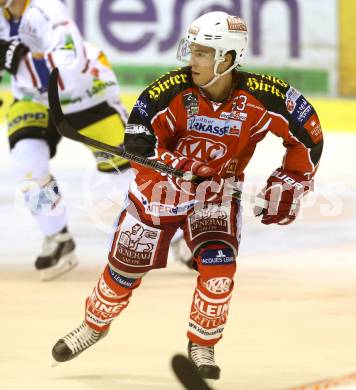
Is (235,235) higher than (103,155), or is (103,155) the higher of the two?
(235,235)

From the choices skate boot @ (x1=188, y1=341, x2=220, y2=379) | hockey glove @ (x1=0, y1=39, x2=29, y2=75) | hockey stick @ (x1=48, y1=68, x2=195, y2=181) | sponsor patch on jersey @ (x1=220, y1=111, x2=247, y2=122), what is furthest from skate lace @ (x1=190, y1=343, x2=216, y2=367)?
hockey glove @ (x1=0, y1=39, x2=29, y2=75)

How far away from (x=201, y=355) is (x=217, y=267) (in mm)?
383

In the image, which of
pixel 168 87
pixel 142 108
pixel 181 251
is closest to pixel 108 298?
pixel 142 108

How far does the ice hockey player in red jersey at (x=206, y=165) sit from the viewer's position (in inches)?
235

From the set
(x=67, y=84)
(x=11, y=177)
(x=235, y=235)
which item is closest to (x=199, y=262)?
(x=235, y=235)

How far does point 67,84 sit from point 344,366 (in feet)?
9.92

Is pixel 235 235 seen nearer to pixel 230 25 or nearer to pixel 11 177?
pixel 230 25

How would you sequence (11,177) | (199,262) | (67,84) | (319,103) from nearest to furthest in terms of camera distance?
1. (199,262)
2. (67,84)
3. (11,177)
4. (319,103)

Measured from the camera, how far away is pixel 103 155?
346 inches

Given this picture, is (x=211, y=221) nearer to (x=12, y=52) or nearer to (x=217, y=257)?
(x=217, y=257)

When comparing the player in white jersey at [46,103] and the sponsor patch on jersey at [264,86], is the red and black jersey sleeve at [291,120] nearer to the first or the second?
the sponsor patch on jersey at [264,86]

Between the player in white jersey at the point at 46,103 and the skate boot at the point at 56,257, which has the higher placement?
the player in white jersey at the point at 46,103

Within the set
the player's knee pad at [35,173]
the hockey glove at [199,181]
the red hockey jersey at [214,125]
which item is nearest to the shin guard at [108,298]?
the red hockey jersey at [214,125]

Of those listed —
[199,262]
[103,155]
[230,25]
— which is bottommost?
[103,155]
